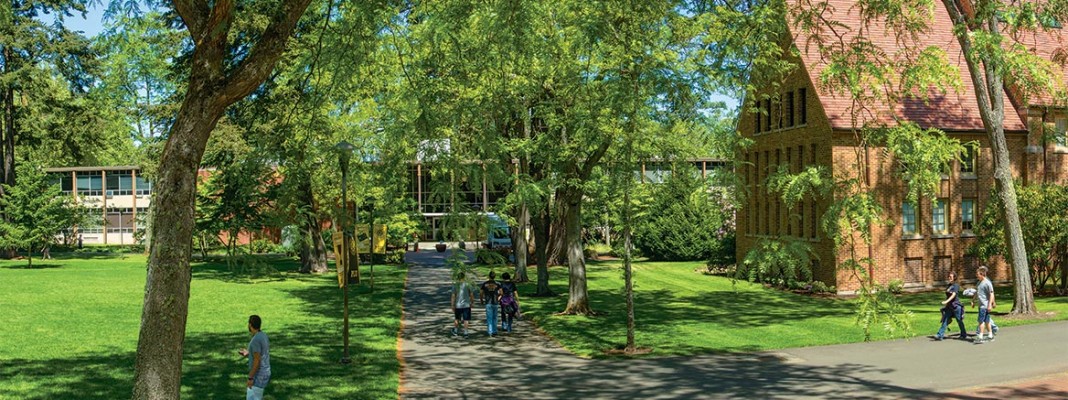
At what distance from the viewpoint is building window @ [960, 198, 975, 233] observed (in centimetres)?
3822

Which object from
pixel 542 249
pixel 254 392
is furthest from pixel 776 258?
pixel 542 249

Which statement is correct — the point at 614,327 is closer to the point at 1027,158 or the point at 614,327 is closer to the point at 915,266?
the point at 915,266

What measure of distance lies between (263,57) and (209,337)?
14.7m

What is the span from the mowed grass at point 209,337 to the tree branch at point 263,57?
6.02 ft

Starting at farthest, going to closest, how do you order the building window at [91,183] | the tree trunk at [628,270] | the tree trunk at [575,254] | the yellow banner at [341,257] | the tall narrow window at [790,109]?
the building window at [91,183], the tall narrow window at [790,109], the yellow banner at [341,257], the tree trunk at [575,254], the tree trunk at [628,270]

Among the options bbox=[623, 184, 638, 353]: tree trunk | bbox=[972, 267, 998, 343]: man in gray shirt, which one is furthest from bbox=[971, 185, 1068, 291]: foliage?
bbox=[623, 184, 638, 353]: tree trunk

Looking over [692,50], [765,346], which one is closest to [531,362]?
[765,346]

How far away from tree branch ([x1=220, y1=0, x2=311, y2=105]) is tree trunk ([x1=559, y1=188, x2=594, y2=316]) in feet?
54.0

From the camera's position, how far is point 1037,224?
3203 cm

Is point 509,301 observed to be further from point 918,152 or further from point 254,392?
point 918,152

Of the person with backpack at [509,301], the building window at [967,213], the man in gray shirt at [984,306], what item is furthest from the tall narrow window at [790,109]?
the person with backpack at [509,301]

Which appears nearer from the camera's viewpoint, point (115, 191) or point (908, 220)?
point (908, 220)

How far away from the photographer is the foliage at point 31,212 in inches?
1821

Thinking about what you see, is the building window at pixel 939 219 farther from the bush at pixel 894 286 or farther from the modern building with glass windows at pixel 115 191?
the modern building with glass windows at pixel 115 191
